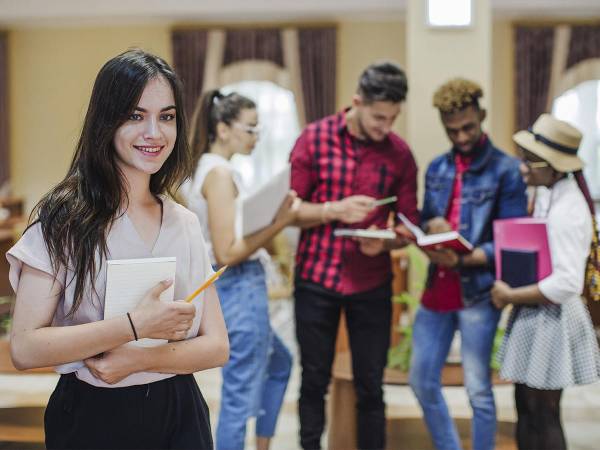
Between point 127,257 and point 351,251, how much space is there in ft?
4.78

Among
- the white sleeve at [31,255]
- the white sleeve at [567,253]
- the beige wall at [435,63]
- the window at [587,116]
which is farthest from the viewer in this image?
the window at [587,116]

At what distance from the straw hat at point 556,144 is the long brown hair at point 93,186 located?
5.06 feet

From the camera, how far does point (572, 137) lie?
2480 mm

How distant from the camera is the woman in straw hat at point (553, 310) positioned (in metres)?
2.34

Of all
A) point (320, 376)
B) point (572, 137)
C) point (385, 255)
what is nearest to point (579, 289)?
point (572, 137)

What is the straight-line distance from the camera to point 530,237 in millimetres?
2434

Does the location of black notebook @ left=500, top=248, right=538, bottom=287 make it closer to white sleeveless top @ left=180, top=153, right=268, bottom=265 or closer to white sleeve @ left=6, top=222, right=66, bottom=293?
white sleeveless top @ left=180, top=153, right=268, bottom=265

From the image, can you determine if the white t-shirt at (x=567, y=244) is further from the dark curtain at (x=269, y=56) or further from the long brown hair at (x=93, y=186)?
the dark curtain at (x=269, y=56)

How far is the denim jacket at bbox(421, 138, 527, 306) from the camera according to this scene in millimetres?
2611

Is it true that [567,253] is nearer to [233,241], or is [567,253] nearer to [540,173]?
[540,173]

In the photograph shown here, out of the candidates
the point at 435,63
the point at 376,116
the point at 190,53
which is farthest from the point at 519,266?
the point at 190,53

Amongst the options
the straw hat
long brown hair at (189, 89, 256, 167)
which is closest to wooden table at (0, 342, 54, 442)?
long brown hair at (189, 89, 256, 167)

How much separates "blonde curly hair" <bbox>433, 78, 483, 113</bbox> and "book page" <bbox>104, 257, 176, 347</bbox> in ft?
5.10

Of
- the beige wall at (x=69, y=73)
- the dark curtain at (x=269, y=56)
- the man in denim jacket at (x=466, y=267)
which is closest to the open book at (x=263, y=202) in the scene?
the man in denim jacket at (x=466, y=267)
